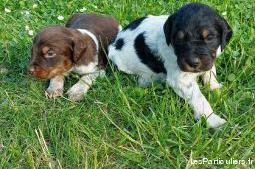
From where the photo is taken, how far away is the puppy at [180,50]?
506cm

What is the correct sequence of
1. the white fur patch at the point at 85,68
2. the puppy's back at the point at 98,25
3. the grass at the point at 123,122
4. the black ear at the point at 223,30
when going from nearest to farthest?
the grass at the point at 123,122 → the black ear at the point at 223,30 → the white fur patch at the point at 85,68 → the puppy's back at the point at 98,25

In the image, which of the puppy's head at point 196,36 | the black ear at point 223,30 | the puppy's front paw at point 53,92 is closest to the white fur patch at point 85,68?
the puppy's front paw at point 53,92

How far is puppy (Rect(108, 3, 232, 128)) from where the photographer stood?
16.6 ft

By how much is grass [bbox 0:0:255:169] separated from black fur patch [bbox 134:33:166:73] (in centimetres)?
22

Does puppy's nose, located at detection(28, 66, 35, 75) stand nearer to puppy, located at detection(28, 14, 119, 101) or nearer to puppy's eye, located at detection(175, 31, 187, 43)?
puppy, located at detection(28, 14, 119, 101)

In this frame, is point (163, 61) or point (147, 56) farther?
point (147, 56)

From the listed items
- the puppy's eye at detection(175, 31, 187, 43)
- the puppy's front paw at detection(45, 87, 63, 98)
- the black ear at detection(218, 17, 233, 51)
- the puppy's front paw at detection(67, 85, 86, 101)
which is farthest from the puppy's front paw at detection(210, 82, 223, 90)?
the puppy's front paw at detection(45, 87, 63, 98)

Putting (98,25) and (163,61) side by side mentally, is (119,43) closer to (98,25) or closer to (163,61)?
(98,25)

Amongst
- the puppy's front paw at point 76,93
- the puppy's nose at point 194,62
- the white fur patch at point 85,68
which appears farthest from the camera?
the white fur patch at point 85,68

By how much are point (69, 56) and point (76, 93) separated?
1.34 feet

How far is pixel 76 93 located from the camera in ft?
19.1

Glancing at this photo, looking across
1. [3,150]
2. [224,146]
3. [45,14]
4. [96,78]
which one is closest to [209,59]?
[224,146]

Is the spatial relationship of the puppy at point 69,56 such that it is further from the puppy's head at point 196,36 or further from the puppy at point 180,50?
the puppy's head at point 196,36

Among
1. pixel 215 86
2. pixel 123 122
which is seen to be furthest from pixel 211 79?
pixel 123 122
